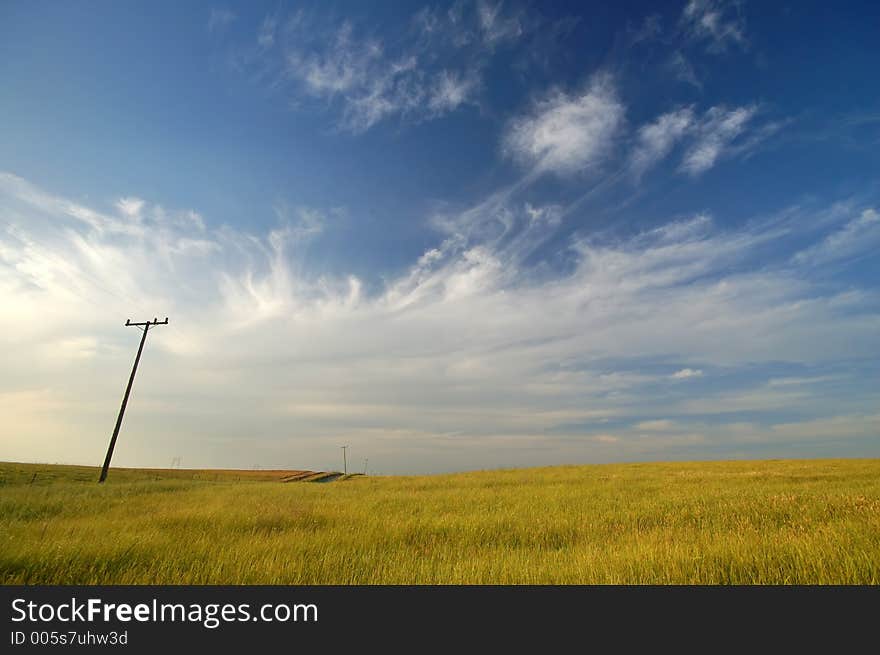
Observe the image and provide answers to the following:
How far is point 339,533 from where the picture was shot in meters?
Result: 8.82

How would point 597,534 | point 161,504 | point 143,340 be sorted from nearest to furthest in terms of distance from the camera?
point 597,534 < point 161,504 < point 143,340

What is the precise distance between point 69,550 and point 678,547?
8.83 metres

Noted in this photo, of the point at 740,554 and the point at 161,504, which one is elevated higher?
the point at 161,504
